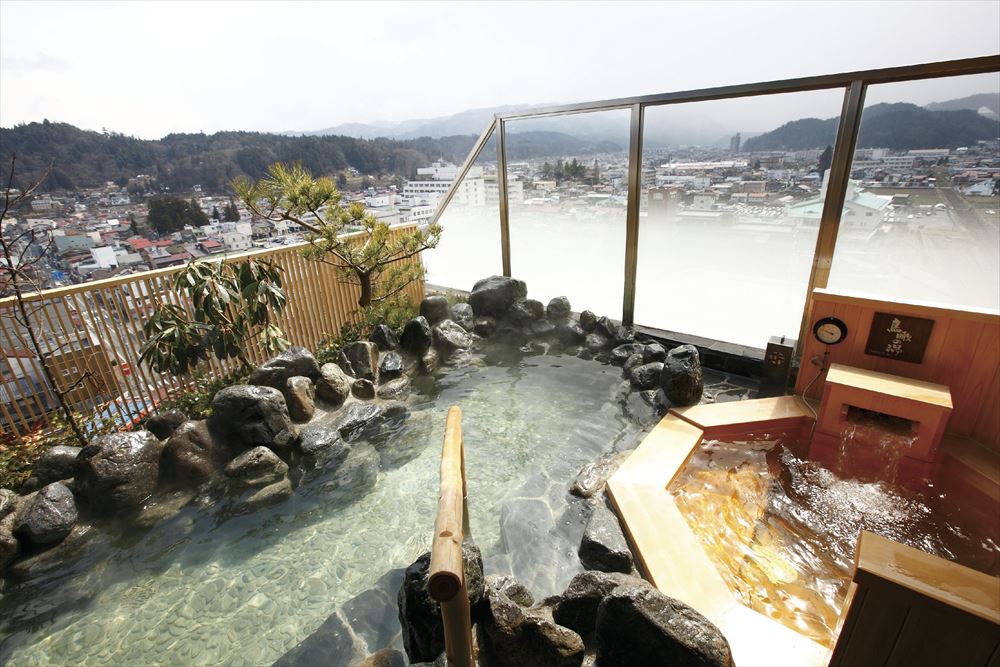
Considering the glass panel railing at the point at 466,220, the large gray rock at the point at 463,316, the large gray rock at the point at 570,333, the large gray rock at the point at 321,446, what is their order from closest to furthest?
the large gray rock at the point at 321,446 < the large gray rock at the point at 570,333 < the large gray rock at the point at 463,316 < the glass panel railing at the point at 466,220

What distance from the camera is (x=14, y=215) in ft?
10.9

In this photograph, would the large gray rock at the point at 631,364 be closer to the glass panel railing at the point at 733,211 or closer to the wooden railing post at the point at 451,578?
the glass panel railing at the point at 733,211

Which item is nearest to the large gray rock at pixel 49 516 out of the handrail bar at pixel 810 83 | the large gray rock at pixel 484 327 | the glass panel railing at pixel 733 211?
the large gray rock at pixel 484 327

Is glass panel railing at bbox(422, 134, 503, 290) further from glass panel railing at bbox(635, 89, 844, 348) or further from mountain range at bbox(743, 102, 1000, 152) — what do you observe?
mountain range at bbox(743, 102, 1000, 152)

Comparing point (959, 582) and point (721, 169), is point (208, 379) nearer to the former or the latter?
point (959, 582)

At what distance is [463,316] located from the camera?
614cm

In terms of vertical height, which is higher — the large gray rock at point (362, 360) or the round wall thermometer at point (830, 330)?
the round wall thermometer at point (830, 330)

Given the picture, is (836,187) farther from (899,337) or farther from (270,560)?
(270,560)

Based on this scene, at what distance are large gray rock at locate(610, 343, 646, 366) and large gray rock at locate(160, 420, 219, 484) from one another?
4.12 meters

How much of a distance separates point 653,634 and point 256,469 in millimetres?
3195

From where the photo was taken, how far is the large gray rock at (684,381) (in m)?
4.08

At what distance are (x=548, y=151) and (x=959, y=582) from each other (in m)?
5.96

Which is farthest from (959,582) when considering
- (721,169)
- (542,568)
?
(721,169)

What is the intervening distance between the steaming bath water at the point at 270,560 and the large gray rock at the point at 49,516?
0.75 feet
